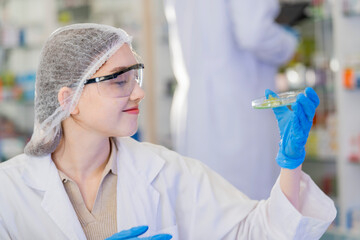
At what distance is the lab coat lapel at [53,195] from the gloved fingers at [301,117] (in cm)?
73

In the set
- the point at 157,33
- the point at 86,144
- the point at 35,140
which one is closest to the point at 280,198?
the point at 86,144

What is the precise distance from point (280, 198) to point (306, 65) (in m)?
2.98

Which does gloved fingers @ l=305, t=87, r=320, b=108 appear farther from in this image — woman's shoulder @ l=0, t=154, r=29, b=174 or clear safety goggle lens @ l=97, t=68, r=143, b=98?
woman's shoulder @ l=0, t=154, r=29, b=174

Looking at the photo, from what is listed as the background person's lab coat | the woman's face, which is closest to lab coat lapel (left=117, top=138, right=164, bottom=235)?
the woman's face

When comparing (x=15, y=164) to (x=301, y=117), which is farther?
(x=15, y=164)

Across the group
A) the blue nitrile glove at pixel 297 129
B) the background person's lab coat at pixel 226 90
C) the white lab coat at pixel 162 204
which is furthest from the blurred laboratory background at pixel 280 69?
the blue nitrile glove at pixel 297 129

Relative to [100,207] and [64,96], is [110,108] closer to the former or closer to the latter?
[64,96]

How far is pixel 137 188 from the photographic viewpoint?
1831mm

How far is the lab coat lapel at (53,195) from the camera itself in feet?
5.60

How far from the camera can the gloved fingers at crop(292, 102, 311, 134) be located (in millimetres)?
1537

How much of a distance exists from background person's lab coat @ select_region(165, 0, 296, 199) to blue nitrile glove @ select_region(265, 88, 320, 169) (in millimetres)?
1478

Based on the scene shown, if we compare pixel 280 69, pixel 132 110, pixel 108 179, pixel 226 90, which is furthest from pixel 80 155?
pixel 280 69

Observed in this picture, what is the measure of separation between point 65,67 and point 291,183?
779mm

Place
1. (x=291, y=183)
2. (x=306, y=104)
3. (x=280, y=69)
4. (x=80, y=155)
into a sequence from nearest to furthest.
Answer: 1. (x=306, y=104)
2. (x=291, y=183)
3. (x=80, y=155)
4. (x=280, y=69)
